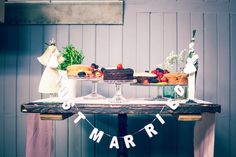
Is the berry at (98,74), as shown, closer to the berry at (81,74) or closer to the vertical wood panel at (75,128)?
the berry at (81,74)

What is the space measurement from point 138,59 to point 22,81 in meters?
1.10

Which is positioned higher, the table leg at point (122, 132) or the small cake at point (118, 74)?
the small cake at point (118, 74)

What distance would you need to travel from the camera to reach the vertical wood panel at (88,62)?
2.48m

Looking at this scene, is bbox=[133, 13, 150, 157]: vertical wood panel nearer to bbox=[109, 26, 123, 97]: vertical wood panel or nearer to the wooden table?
bbox=[109, 26, 123, 97]: vertical wood panel

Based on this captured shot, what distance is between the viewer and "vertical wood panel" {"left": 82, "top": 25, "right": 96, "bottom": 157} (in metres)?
2.48

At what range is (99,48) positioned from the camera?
251 cm

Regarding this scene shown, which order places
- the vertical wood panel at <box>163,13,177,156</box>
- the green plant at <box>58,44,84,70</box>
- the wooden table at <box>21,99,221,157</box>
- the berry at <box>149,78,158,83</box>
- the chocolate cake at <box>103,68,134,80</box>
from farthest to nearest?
the vertical wood panel at <box>163,13,177,156</box>
the green plant at <box>58,44,84,70</box>
the berry at <box>149,78,158,83</box>
the chocolate cake at <box>103,68,134,80</box>
the wooden table at <box>21,99,221,157</box>

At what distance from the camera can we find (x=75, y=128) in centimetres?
250

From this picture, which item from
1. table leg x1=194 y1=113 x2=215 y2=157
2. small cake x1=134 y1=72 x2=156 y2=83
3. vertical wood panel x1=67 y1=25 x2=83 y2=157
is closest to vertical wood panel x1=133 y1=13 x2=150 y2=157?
vertical wood panel x1=67 y1=25 x2=83 y2=157

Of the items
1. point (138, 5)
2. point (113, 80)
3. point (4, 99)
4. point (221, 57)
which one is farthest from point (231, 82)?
point (4, 99)

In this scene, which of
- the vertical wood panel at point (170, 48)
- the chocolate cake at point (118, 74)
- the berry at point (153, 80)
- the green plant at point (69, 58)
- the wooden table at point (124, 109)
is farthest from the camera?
the vertical wood panel at point (170, 48)

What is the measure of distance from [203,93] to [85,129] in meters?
1.13

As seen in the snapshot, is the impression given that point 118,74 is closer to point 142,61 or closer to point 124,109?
point 124,109

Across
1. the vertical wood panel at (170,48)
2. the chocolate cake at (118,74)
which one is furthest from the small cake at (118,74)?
the vertical wood panel at (170,48)
